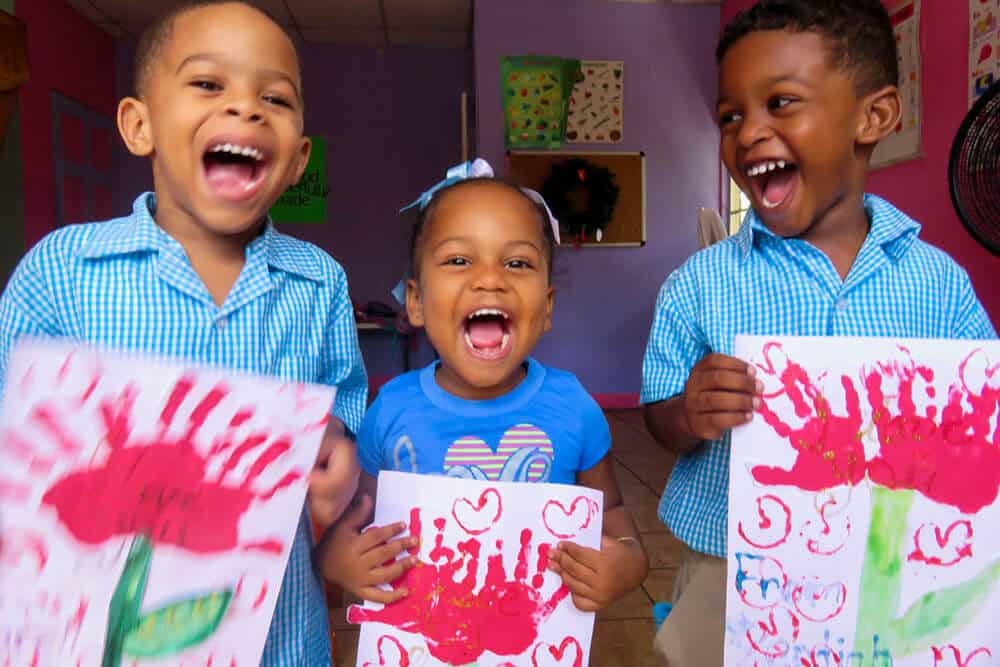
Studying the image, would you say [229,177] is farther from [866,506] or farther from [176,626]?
[866,506]

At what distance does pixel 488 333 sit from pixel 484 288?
66 mm

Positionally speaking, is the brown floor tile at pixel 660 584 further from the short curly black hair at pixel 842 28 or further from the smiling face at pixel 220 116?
the smiling face at pixel 220 116

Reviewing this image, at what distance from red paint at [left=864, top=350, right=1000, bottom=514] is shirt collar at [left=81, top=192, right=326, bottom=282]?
2.01 feet

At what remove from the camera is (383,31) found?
491cm

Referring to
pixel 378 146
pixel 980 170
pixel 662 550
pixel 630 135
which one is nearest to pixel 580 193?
pixel 630 135

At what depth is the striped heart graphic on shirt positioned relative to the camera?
812mm

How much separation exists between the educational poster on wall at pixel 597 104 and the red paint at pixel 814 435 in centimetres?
382

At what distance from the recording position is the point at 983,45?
199 cm

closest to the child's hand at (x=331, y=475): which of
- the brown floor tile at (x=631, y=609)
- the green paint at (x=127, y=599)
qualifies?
the green paint at (x=127, y=599)

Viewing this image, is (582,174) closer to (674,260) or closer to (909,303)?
(674,260)

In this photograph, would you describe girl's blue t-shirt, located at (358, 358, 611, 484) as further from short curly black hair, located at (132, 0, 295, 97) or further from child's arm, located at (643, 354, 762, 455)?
short curly black hair, located at (132, 0, 295, 97)

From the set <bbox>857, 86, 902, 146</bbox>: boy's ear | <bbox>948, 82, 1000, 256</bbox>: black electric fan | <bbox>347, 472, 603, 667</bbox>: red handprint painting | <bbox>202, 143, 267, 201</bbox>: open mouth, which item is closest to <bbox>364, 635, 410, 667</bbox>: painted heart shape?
<bbox>347, 472, 603, 667</bbox>: red handprint painting

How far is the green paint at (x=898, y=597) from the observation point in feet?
2.25

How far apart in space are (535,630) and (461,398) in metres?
0.28
